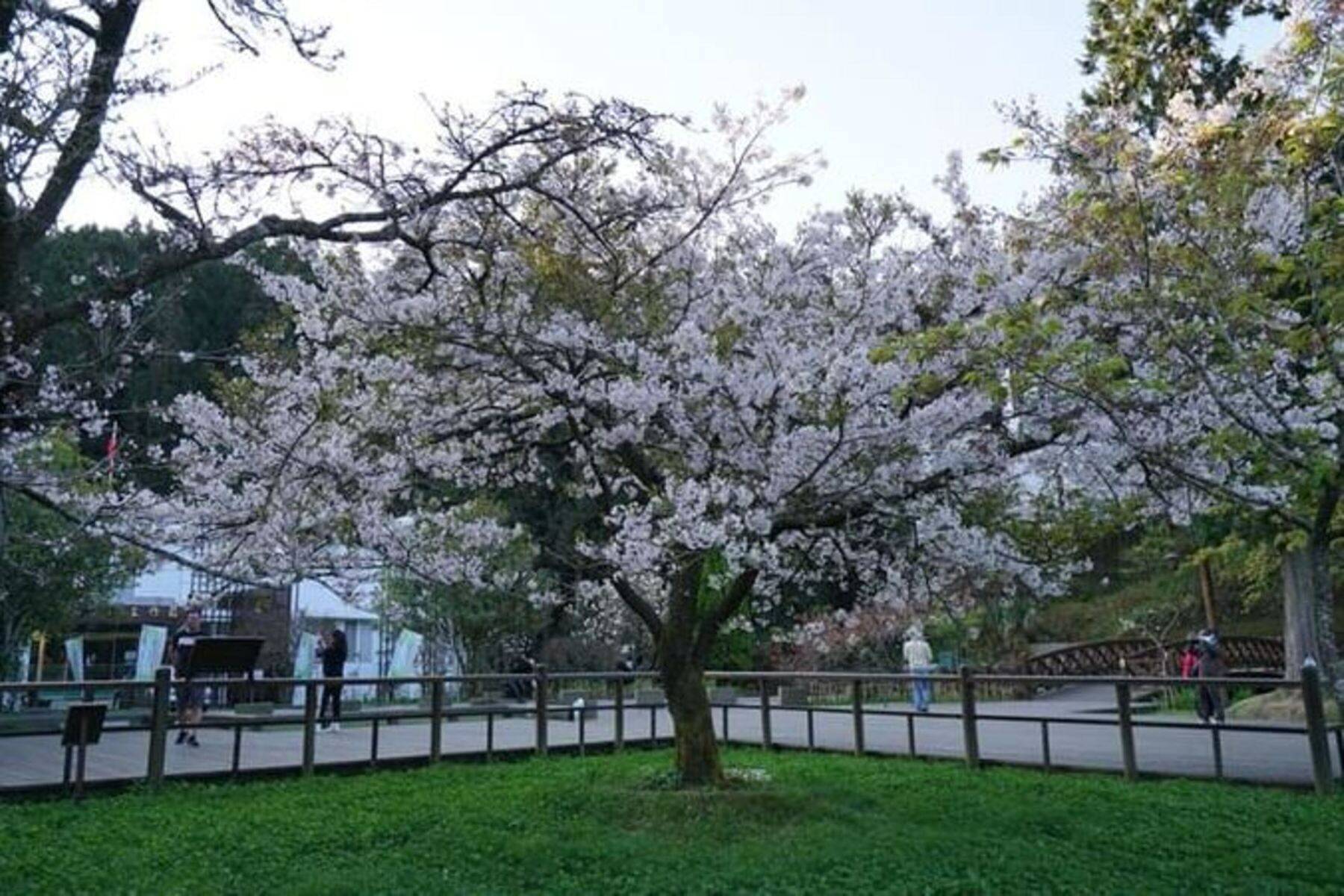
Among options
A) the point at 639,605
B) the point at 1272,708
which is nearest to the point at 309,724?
the point at 639,605

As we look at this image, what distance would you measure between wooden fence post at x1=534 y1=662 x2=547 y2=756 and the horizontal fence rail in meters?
0.02

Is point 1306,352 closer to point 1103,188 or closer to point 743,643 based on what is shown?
point 1103,188

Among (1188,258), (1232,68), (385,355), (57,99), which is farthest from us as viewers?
(1232,68)

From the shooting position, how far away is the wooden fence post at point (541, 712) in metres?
12.0

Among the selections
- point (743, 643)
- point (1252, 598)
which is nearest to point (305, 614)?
point (743, 643)

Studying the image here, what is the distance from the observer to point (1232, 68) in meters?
13.1

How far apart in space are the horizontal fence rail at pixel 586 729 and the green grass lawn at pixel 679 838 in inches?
21.2

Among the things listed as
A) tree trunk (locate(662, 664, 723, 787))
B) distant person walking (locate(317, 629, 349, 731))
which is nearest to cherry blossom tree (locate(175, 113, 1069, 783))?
tree trunk (locate(662, 664, 723, 787))

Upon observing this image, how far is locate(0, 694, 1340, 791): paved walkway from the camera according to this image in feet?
32.0

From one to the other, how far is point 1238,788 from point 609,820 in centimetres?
517

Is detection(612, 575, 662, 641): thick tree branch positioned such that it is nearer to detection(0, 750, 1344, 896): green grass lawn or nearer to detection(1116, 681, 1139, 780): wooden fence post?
detection(0, 750, 1344, 896): green grass lawn

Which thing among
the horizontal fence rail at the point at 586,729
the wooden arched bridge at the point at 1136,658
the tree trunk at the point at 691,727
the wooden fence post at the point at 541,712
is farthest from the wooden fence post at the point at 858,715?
the wooden arched bridge at the point at 1136,658

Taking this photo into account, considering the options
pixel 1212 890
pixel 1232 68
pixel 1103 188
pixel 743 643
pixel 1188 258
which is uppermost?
pixel 1232 68

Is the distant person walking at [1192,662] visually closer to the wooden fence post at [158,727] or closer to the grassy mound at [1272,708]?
the grassy mound at [1272,708]
